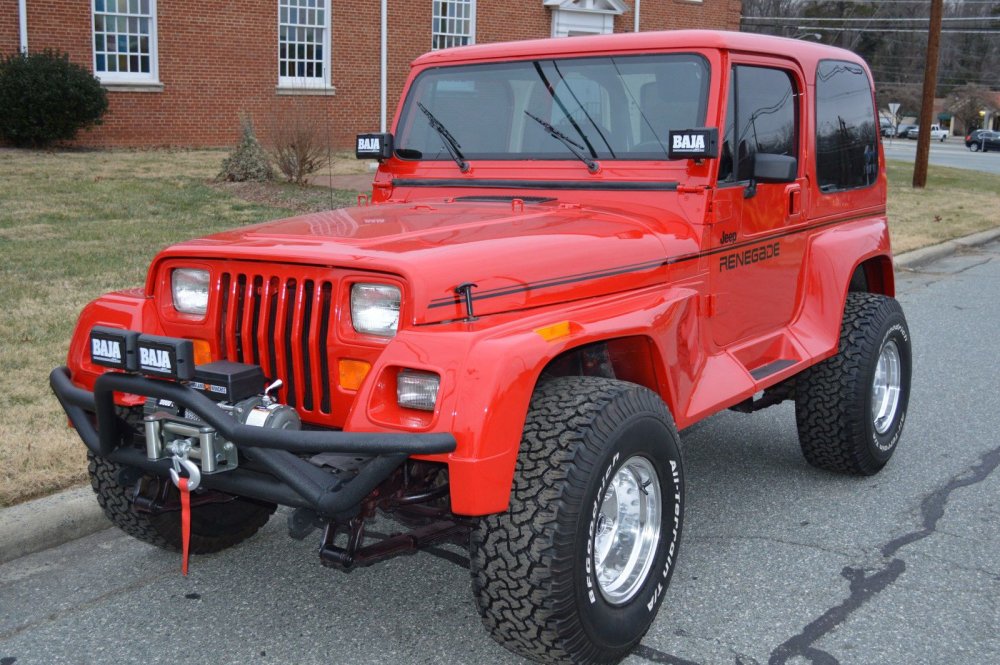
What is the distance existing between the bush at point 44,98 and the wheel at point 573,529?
17.0 metres

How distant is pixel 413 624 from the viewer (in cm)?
362

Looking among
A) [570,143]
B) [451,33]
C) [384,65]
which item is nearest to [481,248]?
[570,143]

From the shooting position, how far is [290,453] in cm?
289

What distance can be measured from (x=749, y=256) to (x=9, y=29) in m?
17.7

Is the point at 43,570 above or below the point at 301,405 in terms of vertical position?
below

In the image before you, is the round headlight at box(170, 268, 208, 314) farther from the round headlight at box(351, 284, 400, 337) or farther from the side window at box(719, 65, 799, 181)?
the side window at box(719, 65, 799, 181)

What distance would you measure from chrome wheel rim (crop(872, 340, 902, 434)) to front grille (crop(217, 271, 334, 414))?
3154 mm

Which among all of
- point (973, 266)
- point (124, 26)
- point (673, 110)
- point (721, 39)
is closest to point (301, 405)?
point (673, 110)

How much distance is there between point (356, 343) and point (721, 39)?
2091 mm

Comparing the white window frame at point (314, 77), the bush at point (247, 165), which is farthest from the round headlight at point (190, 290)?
the white window frame at point (314, 77)

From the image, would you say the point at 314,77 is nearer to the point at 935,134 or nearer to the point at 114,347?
the point at 114,347

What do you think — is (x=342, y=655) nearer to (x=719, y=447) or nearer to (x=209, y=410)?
(x=209, y=410)

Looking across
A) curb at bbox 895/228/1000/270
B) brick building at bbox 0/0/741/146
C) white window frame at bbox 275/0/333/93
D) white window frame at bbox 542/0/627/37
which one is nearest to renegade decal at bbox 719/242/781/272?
curb at bbox 895/228/1000/270

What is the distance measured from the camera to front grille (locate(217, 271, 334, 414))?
3186 mm
